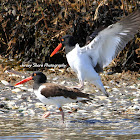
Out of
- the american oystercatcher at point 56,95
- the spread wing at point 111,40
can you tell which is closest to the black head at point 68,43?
the spread wing at point 111,40

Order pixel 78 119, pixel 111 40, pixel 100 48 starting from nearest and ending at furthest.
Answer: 1. pixel 78 119
2. pixel 111 40
3. pixel 100 48

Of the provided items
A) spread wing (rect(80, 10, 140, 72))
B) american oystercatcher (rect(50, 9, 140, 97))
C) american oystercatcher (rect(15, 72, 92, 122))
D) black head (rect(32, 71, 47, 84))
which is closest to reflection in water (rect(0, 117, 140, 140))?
american oystercatcher (rect(15, 72, 92, 122))

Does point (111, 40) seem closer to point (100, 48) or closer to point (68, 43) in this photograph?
point (100, 48)

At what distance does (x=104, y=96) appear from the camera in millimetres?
8211

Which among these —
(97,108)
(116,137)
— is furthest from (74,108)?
(116,137)

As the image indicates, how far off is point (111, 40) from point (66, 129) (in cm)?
261

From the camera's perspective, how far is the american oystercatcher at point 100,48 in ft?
23.4

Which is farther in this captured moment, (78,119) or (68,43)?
(68,43)

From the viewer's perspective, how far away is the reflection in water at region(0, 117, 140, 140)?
4.96 m

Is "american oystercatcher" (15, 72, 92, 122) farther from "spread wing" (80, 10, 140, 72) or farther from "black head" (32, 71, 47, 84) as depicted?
"spread wing" (80, 10, 140, 72)

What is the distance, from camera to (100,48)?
7.57 metres

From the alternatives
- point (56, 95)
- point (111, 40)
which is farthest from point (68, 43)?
point (56, 95)

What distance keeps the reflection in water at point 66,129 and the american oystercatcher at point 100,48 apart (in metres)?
1.68

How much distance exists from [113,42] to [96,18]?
347 centimetres
